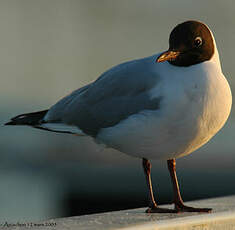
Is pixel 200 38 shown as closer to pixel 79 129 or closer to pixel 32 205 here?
pixel 79 129

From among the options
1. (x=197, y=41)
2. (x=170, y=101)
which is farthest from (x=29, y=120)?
(x=197, y=41)

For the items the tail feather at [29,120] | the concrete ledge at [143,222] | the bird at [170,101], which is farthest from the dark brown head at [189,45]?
the tail feather at [29,120]

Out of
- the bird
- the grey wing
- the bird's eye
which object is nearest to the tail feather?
the grey wing

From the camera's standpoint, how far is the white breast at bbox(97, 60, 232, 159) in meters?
3.32

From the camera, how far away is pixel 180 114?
3303 millimetres

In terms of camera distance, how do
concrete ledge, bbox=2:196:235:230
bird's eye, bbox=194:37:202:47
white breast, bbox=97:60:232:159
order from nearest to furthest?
concrete ledge, bbox=2:196:235:230
white breast, bbox=97:60:232:159
bird's eye, bbox=194:37:202:47

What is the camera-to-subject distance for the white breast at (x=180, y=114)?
131 inches

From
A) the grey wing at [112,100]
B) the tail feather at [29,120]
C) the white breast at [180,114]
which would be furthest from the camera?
the tail feather at [29,120]

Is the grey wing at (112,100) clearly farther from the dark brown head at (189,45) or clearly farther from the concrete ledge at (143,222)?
the concrete ledge at (143,222)

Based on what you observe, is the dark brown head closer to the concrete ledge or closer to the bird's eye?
the bird's eye

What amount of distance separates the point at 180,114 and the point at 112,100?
1.62 ft

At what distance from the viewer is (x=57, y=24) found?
10.0 meters

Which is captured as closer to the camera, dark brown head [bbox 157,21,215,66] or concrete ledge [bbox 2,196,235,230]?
concrete ledge [bbox 2,196,235,230]

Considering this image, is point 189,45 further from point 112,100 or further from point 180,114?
point 112,100
